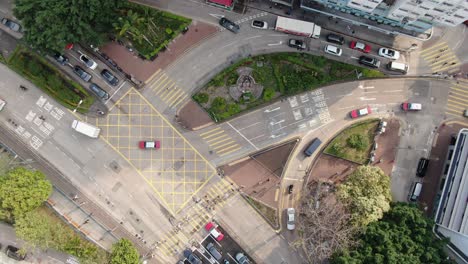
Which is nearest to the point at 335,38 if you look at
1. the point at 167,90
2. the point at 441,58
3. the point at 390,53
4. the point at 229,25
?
the point at 390,53

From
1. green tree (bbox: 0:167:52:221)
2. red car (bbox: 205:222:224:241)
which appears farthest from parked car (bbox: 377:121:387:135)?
green tree (bbox: 0:167:52:221)

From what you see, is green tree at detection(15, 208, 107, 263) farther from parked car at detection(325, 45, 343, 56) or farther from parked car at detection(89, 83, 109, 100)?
parked car at detection(325, 45, 343, 56)

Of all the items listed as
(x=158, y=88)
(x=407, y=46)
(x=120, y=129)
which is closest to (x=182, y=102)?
(x=158, y=88)

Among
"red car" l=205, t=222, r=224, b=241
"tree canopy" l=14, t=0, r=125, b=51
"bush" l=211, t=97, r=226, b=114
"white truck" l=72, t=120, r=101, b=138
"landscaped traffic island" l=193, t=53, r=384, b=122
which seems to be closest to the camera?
"tree canopy" l=14, t=0, r=125, b=51

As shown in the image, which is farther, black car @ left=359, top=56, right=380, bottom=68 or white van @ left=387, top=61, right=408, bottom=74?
black car @ left=359, top=56, right=380, bottom=68

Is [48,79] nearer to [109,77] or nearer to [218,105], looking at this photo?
[109,77]
